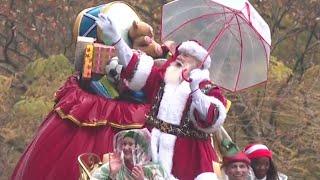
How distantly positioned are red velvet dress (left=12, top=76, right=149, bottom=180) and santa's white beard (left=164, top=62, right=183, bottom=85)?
831 millimetres

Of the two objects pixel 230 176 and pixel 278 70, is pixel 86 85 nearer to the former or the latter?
pixel 230 176

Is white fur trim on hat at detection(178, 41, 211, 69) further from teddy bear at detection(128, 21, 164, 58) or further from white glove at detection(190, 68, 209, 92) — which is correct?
teddy bear at detection(128, 21, 164, 58)

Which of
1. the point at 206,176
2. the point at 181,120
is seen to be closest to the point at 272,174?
the point at 206,176

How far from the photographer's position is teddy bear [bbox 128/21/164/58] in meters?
5.30

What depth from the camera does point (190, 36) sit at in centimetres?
468

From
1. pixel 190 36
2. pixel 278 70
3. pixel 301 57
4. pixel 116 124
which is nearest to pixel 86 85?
pixel 116 124

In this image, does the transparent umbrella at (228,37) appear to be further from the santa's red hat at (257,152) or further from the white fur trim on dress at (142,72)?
the santa's red hat at (257,152)

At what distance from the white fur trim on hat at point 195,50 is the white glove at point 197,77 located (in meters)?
0.08

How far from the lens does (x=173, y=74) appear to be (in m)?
4.41

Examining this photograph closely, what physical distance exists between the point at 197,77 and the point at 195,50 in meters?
0.21

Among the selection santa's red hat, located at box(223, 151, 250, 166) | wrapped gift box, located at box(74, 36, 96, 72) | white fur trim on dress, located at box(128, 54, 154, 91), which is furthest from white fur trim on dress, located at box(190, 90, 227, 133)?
wrapped gift box, located at box(74, 36, 96, 72)

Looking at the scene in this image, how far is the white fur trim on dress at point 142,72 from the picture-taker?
14.6 ft

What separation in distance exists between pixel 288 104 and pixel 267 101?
0.27 metres

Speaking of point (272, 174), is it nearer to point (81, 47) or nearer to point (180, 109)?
point (180, 109)
